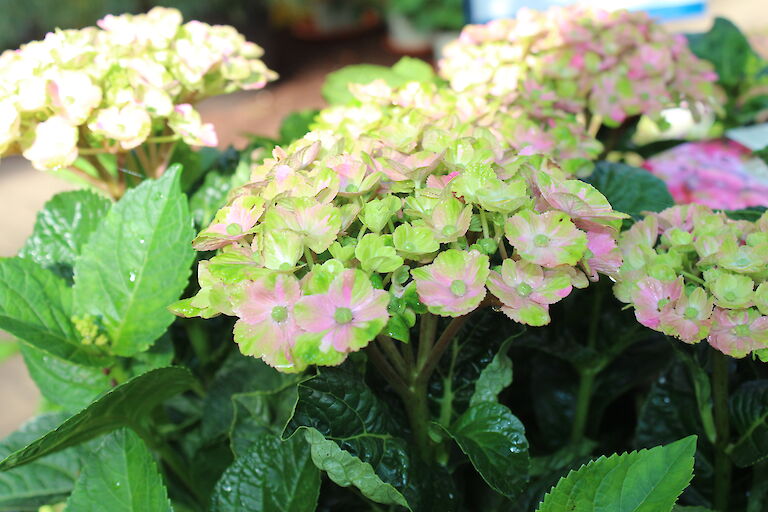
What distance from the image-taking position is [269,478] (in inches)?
25.0

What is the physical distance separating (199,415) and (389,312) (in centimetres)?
49

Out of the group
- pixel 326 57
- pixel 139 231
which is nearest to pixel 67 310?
pixel 139 231

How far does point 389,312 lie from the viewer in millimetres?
475

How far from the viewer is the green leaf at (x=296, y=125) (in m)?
1.03

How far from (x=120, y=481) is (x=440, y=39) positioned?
3.83 meters

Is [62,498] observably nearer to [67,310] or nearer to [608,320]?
[67,310]

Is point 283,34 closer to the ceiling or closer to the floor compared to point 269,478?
closer to the floor

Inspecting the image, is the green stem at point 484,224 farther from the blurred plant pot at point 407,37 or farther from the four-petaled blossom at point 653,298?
the blurred plant pot at point 407,37

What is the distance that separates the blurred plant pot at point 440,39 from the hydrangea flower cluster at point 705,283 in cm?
357

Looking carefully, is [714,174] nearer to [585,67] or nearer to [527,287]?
[585,67]

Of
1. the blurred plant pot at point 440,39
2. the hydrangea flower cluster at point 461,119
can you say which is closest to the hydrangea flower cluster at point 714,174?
the hydrangea flower cluster at point 461,119

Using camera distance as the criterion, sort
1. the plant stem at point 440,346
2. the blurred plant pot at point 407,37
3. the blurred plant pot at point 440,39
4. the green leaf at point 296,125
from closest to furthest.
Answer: the plant stem at point 440,346, the green leaf at point 296,125, the blurred plant pot at point 440,39, the blurred plant pot at point 407,37

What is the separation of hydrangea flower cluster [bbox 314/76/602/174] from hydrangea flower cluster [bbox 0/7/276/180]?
0.15 m

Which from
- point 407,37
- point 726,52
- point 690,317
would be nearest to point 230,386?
point 690,317
